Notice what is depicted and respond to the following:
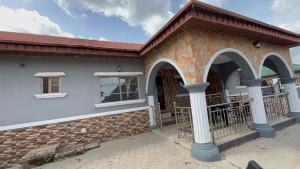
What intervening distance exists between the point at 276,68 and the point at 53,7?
10671 mm

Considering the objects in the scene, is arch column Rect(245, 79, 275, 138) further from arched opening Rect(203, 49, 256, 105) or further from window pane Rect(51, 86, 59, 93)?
window pane Rect(51, 86, 59, 93)

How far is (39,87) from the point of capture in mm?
5512

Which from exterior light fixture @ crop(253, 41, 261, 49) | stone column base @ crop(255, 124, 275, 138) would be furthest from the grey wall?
exterior light fixture @ crop(253, 41, 261, 49)

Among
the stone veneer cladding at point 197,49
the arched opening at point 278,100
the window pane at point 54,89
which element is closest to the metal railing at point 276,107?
the arched opening at point 278,100

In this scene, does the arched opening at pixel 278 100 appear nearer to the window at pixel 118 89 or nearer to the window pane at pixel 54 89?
the window at pixel 118 89

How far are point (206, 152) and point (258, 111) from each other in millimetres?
2896

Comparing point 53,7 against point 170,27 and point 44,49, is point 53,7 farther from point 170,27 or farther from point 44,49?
point 170,27

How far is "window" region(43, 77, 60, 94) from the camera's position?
5.68m

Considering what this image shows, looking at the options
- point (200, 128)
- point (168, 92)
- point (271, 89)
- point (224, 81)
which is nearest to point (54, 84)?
point (200, 128)

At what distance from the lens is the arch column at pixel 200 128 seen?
3980 mm

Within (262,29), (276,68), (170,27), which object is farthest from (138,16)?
(276,68)

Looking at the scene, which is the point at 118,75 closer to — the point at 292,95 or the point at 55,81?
the point at 55,81

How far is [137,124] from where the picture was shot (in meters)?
7.02

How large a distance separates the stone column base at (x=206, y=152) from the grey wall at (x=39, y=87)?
3.72m
